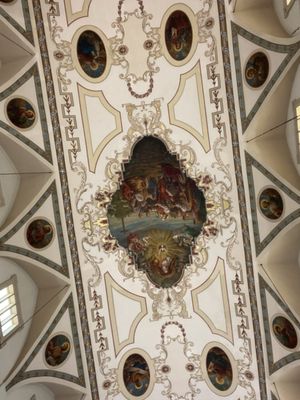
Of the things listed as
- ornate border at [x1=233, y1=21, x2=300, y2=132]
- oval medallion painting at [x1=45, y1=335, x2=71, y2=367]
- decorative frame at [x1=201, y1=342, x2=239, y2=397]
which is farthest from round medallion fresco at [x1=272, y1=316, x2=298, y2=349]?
oval medallion painting at [x1=45, y1=335, x2=71, y2=367]

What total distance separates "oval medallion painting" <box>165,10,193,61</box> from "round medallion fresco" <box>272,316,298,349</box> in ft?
23.9

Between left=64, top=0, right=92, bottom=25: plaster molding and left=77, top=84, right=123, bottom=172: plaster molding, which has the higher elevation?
left=64, top=0, right=92, bottom=25: plaster molding

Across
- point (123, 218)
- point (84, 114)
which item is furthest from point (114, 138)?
point (123, 218)

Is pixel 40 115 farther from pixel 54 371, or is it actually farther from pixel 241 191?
pixel 54 371

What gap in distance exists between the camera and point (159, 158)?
13383mm

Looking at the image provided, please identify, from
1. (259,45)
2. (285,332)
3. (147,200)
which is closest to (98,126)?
(147,200)

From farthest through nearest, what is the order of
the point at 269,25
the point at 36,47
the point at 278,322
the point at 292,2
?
the point at 278,322, the point at 36,47, the point at 269,25, the point at 292,2

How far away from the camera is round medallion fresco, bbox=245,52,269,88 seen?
11453mm

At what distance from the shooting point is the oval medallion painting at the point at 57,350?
45.3 ft

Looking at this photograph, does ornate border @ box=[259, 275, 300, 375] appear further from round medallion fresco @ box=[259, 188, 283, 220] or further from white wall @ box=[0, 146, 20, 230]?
white wall @ box=[0, 146, 20, 230]

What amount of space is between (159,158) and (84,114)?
231cm

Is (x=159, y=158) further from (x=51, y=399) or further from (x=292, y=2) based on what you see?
(x=51, y=399)

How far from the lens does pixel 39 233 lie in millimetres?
13422

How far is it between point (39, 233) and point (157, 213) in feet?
10.7
